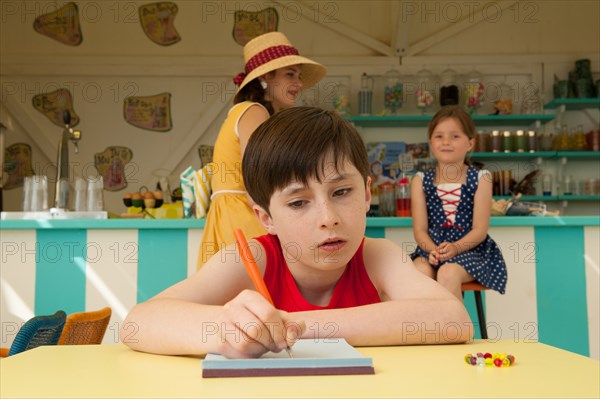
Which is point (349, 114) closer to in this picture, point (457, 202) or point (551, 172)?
point (551, 172)

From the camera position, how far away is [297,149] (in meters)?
1.18

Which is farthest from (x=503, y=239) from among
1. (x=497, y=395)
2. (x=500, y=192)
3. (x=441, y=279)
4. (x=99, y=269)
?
(x=500, y=192)

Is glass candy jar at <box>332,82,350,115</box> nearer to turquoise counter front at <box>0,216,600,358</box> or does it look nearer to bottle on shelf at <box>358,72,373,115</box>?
bottle on shelf at <box>358,72,373,115</box>

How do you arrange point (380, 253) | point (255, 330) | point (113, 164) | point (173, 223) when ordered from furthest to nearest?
point (113, 164) → point (173, 223) → point (380, 253) → point (255, 330)

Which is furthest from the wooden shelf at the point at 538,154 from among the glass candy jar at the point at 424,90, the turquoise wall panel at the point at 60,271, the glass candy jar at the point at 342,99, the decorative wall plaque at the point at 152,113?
the turquoise wall panel at the point at 60,271

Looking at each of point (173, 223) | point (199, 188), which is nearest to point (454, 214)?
point (199, 188)

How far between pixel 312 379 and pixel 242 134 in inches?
74.3

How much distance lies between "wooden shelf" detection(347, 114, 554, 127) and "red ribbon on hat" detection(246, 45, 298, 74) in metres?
3.35

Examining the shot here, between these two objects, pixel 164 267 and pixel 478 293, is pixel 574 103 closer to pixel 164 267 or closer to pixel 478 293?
pixel 478 293

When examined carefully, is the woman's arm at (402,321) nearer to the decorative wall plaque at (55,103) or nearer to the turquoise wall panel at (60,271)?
the turquoise wall panel at (60,271)

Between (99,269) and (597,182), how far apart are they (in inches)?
195

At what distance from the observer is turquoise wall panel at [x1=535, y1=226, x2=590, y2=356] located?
9.71 ft

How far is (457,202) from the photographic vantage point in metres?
2.81

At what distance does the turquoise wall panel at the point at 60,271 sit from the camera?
9.73ft
